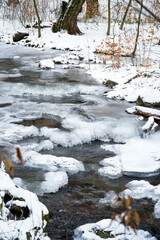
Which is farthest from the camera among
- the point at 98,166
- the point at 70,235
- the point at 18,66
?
the point at 18,66

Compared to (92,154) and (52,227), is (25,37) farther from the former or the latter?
(52,227)

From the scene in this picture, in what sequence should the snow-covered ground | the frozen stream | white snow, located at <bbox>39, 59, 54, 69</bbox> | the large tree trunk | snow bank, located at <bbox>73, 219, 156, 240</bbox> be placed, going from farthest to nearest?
the large tree trunk < white snow, located at <bbox>39, 59, 54, 69</bbox> < the snow-covered ground < the frozen stream < snow bank, located at <bbox>73, 219, 156, 240</bbox>

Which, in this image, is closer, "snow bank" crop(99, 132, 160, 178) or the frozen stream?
the frozen stream

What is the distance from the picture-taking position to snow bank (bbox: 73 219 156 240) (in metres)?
2.36

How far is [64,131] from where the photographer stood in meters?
5.12

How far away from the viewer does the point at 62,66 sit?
37.7ft

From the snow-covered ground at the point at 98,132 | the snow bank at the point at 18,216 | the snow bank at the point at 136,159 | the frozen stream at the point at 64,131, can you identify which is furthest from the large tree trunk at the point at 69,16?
the snow bank at the point at 18,216

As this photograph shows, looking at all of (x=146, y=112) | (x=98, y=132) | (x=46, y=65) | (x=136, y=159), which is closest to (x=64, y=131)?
(x=98, y=132)

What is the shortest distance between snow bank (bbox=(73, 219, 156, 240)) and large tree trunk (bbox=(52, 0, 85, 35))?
1677 centimetres

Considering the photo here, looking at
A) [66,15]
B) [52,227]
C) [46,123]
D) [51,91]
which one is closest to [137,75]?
[51,91]

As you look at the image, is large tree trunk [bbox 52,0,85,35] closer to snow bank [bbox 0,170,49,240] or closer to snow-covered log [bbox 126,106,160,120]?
snow-covered log [bbox 126,106,160,120]

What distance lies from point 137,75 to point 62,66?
4269 mm

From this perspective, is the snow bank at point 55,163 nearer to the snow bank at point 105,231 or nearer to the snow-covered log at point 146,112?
the snow bank at point 105,231

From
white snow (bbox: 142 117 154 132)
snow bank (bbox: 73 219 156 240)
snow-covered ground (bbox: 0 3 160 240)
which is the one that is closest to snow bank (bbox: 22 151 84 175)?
snow-covered ground (bbox: 0 3 160 240)
